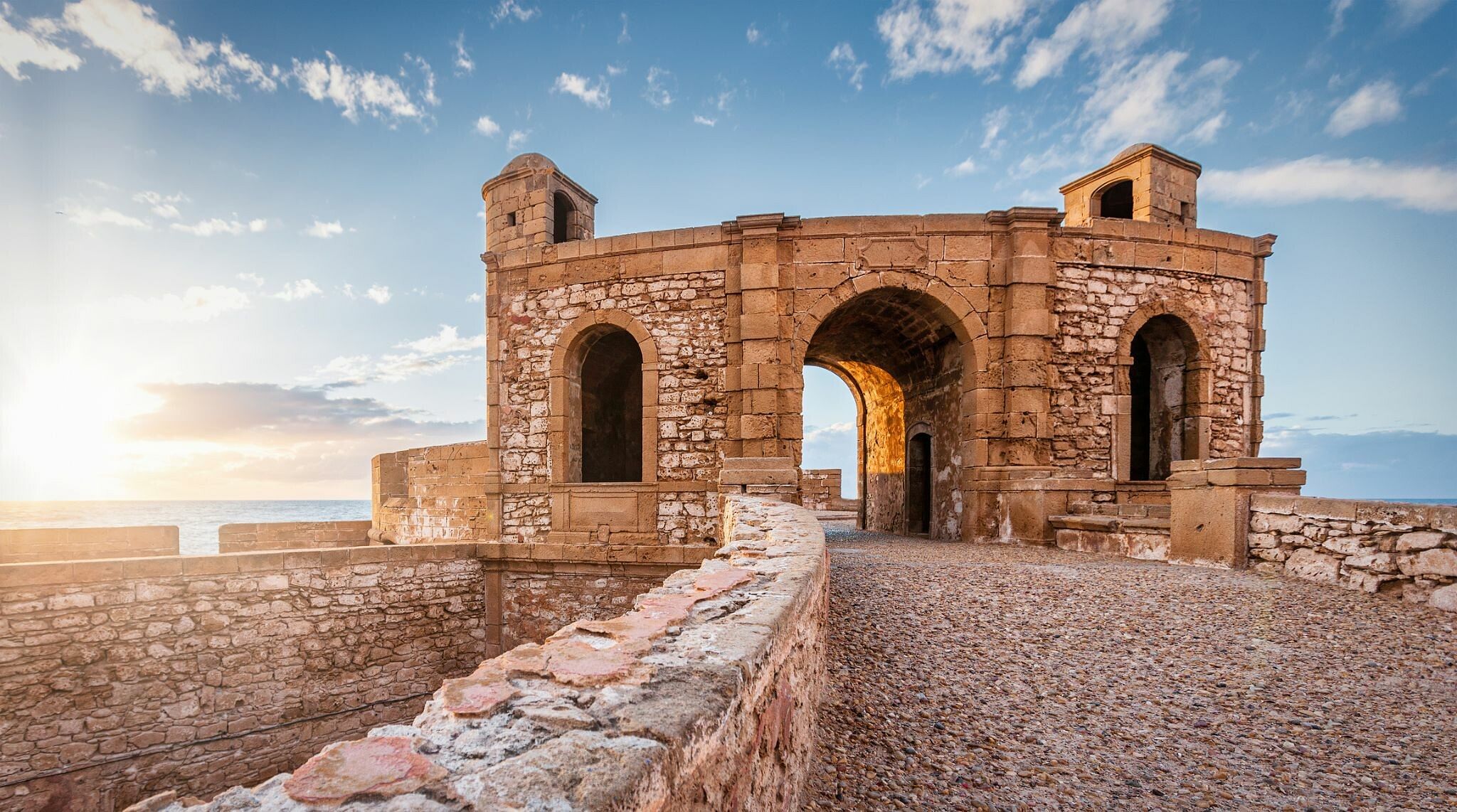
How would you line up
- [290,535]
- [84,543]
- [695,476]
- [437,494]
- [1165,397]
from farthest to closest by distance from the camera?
1. [290,535]
2. [437,494]
3. [1165,397]
4. [695,476]
5. [84,543]

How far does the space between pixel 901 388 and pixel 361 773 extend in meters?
12.5

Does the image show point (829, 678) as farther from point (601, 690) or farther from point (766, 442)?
point (766, 442)

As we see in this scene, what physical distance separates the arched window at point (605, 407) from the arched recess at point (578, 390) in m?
0.02

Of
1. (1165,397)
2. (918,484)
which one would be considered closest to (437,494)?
(918,484)

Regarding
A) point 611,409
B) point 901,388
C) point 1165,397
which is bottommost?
point 611,409

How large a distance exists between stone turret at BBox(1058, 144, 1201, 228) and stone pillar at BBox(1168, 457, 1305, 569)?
19.0 feet

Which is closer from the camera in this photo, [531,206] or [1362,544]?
[1362,544]

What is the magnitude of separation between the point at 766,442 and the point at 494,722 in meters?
8.23

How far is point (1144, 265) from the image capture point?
9695 mm

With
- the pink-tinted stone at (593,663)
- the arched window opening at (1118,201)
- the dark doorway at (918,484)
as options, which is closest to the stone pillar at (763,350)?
the dark doorway at (918,484)

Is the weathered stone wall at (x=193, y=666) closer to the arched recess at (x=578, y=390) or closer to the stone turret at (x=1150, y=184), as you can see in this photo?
the arched recess at (x=578, y=390)

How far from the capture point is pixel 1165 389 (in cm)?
1050

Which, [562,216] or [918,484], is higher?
[562,216]

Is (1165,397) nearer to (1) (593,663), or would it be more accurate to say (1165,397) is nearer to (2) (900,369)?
(2) (900,369)
